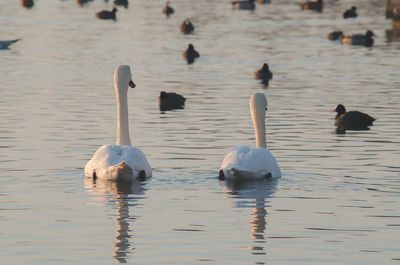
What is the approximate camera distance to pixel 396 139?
24.6 meters

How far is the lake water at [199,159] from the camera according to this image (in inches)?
537

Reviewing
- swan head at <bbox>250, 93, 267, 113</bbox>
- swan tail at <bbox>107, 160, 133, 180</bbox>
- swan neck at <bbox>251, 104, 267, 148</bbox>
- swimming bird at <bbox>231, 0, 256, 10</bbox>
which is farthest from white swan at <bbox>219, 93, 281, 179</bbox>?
swimming bird at <bbox>231, 0, 256, 10</bbox>

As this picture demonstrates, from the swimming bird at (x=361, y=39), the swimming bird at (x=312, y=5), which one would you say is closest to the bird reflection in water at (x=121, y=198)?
the swimming bird at (x=361, y=39)

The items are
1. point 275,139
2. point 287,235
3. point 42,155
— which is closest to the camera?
point 287,235

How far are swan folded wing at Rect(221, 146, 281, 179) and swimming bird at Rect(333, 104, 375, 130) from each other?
9191 millimetres

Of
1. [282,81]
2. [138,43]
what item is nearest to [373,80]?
[282,81]

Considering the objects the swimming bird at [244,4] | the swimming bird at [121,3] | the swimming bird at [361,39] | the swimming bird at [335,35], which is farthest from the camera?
the swimming bird at [121,3]

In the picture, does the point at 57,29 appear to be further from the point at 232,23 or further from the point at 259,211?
the point at 259,211

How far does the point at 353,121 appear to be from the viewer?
2764cm

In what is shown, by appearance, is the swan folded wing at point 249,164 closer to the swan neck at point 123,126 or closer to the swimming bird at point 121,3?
the swan neck at point 123,126

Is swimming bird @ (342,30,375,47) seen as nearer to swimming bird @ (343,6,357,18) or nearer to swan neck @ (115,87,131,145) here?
Answer: swimming bird @ (343,6,357,18)

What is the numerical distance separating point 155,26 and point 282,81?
106 feet

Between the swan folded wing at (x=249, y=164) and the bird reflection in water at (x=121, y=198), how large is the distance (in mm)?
1543

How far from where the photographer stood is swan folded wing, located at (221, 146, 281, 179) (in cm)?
1802
